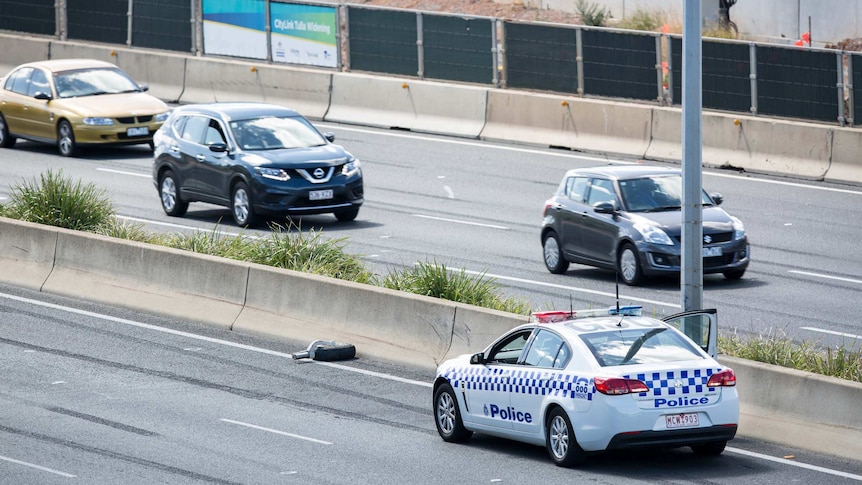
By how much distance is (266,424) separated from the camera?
14758 mm

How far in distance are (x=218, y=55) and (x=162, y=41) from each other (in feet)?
6.34

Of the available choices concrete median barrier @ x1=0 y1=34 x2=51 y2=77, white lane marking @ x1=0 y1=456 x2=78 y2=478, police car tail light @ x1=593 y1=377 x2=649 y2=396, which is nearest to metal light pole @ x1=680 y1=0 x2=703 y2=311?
police car tail light @ x1=593 y1=377 x2=649 y2=396

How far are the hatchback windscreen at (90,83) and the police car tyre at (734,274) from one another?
611 inches

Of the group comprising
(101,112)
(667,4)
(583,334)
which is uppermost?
(667,4)

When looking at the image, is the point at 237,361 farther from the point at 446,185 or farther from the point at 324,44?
the point at 324,44

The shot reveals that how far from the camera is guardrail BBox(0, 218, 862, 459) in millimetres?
13516

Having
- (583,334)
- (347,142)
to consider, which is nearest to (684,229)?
(583,334)

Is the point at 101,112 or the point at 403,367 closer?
the point at 403,367

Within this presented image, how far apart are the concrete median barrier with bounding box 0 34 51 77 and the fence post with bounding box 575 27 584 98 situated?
14517 millimetres

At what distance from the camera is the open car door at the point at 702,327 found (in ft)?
44.7

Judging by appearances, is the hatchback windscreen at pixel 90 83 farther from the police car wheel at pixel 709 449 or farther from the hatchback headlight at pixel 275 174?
the police car wheel at pixel 709 449

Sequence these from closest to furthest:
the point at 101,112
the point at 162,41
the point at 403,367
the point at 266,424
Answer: the point at 266,424 → the point at 403,367 → the point at 101,112 → the point at 162,41

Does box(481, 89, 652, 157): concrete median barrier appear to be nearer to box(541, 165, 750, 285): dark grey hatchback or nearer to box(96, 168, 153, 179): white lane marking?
box(96, 168, 153, 179): white lane marking

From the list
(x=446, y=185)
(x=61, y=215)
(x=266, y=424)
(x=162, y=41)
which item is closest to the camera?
(x=266, y=424)
